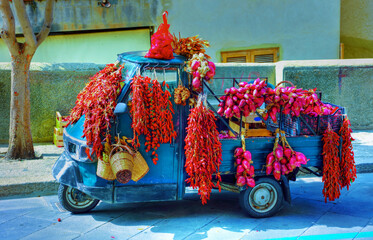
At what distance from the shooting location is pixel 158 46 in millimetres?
5844

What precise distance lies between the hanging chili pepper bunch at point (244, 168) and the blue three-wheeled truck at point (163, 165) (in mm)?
103

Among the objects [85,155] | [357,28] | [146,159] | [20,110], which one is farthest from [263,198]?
[357,28]

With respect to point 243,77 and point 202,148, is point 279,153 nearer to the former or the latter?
point 202,148

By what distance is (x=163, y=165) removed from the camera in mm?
5844

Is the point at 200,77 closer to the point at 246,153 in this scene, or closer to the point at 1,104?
the point at 246,153

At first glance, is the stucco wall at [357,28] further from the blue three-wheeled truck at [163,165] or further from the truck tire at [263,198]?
the truck tire at [263,198]

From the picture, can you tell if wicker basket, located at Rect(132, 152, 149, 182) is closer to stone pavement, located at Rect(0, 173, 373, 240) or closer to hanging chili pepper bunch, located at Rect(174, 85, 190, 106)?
stone pavement, located at Rect(0, 173, 373, 240)

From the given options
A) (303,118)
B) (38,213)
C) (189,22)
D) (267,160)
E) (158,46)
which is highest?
(189,22)

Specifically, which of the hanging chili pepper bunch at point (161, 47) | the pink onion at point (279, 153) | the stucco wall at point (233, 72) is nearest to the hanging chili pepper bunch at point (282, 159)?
the pink onion at point (279, 153)

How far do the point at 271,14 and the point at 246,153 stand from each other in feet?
30.5

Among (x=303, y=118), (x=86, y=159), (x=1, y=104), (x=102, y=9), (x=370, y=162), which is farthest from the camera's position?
(x=102, y=9)

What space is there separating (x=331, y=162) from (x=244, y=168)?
1.21 metres

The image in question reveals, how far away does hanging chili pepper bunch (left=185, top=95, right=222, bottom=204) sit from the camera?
5582 millimetres

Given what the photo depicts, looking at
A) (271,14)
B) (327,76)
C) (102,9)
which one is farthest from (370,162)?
(102,9)
